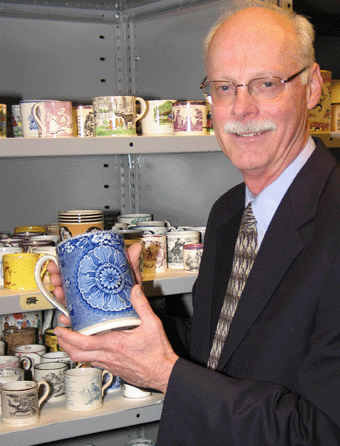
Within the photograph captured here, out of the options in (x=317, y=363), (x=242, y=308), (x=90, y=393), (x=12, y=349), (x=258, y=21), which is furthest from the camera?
→ (x=12, y=349)

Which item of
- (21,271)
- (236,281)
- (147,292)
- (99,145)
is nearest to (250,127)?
(236,281)

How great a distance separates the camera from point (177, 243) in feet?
5.47

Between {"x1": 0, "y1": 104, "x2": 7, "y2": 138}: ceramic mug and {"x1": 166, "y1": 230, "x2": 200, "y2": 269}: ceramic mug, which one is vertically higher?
{"x1": 0, "y1": 104, "x2": 7, "y2": 138}: ceramic mug

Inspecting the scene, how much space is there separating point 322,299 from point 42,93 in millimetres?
1264

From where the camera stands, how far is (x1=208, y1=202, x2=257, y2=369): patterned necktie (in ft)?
3.90

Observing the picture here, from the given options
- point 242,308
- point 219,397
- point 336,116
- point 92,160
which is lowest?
point 219,397

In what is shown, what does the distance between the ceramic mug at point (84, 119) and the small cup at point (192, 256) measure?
40cm

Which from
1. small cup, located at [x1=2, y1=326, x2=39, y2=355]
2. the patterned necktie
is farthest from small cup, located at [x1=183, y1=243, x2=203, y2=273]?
small cup, located at [x1=2, y1=326, x2=39, y2=355]

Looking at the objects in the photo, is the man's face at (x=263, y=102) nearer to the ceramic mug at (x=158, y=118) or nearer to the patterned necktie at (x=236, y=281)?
the patterned necktie at (x=236, y=281)

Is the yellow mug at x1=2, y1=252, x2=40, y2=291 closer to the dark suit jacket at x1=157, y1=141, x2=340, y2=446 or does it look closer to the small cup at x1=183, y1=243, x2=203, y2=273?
the small cup at x1=183, y1=243, x2=203, y2=273

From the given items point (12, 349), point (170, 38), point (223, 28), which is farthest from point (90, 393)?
point (170, 38)

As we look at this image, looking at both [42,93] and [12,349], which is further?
[42,93]

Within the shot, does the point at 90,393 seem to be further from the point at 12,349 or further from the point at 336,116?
the point at 336,116

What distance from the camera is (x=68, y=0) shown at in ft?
6.02
